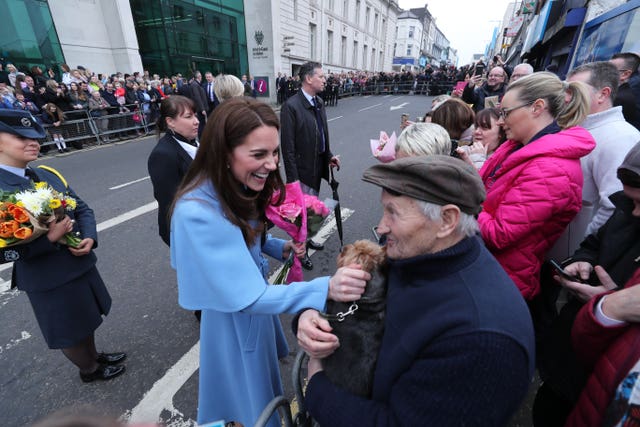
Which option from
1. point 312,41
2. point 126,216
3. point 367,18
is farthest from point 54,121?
point 367,18

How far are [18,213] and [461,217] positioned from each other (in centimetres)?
240

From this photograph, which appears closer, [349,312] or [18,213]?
[349,312]

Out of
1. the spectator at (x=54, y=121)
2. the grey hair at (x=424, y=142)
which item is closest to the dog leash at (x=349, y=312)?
the grey hair at (x=424, y=142)

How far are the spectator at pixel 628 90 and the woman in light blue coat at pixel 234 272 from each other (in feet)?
13.9

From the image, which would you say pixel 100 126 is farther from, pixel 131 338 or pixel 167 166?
pixel 131 338

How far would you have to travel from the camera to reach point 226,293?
1.29 metres

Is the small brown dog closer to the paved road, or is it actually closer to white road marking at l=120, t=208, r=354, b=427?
the paved road

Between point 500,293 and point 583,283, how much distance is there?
4.33ft

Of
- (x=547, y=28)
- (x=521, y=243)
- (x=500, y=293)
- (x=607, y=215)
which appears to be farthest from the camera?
(x=547, y=28)

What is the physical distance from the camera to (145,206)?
5.55 m

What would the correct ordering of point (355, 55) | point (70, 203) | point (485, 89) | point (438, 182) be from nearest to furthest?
point (438, 182) < point (70, 203) < point (485, 89) < point (355, 55)

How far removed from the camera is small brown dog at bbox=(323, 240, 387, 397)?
1197 mm

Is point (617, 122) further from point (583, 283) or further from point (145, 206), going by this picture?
point (145, 206)

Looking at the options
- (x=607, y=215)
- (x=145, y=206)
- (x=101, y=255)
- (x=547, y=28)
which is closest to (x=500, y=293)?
(x=607, y=215)
